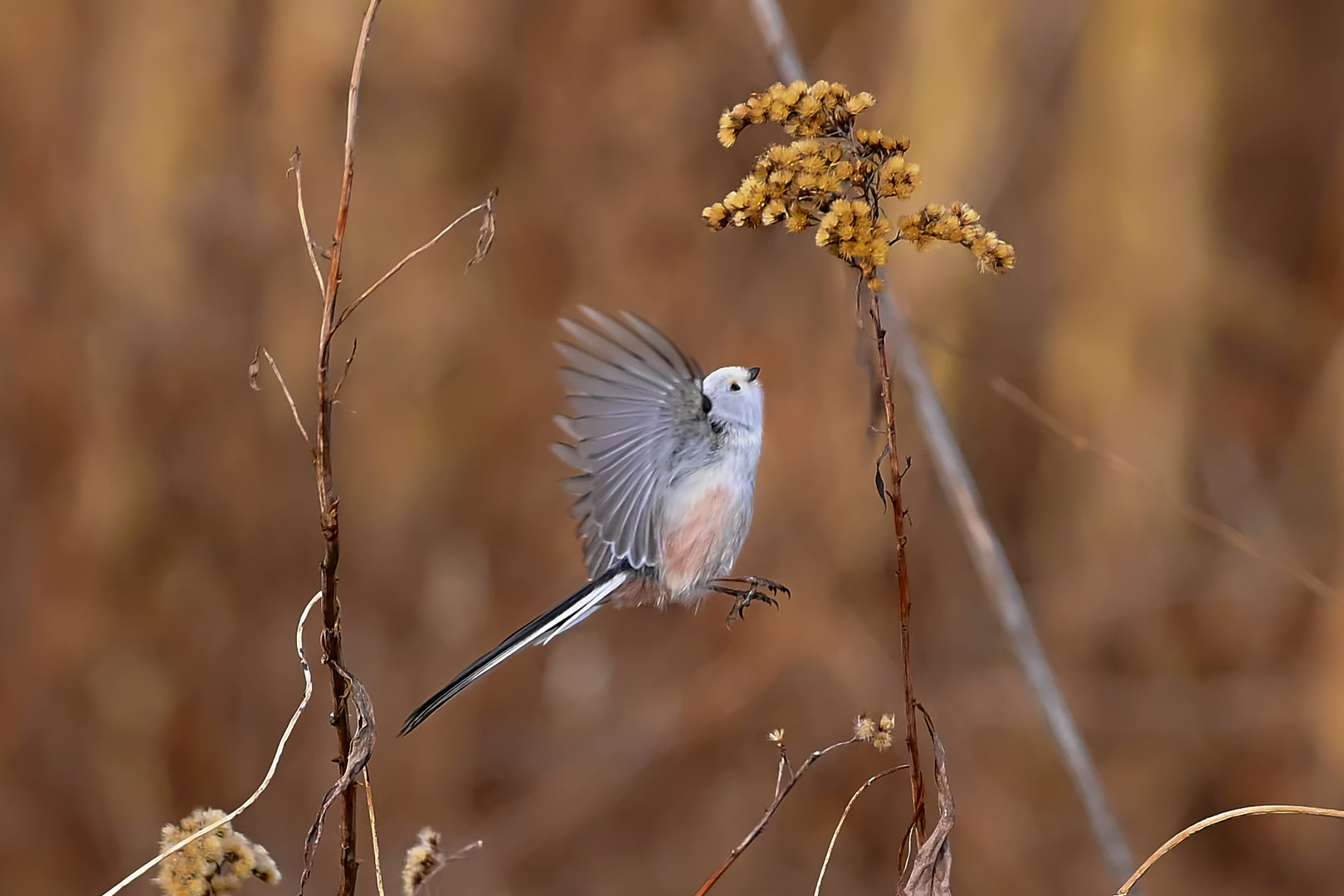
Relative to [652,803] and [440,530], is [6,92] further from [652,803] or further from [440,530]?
[652,803]

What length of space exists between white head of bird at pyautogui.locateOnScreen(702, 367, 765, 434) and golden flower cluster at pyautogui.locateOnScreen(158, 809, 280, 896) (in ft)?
A: 2.34

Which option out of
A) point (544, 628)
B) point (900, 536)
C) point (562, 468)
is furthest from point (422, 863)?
point (562, 468)

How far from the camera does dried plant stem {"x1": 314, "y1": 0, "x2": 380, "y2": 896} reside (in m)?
0.74

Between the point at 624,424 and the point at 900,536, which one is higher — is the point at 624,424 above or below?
above

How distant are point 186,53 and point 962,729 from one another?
8.28ft

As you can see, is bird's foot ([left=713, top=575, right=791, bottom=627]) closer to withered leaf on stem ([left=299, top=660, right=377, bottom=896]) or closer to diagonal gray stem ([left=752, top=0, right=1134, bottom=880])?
diagonal gray stem ([left=752, top=0, right=1134, bottom=880])

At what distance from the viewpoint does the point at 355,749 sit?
80 centimetres

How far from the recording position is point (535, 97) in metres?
2.98

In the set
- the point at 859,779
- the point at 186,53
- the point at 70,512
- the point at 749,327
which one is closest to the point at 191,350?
the point at 70,512

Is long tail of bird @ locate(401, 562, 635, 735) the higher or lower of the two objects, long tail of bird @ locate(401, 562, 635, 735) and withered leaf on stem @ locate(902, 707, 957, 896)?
the higher

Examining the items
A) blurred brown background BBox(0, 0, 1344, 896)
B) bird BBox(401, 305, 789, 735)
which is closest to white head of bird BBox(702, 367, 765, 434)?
bird BBox(401, 305, 789, 735)

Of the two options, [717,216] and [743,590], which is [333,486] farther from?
[743,590]

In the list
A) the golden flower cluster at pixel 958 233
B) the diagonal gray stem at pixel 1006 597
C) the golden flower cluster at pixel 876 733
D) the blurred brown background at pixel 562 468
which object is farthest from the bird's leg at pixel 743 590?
the blurred brown background at pixel 562 468

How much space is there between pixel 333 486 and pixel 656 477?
0.68 meters
